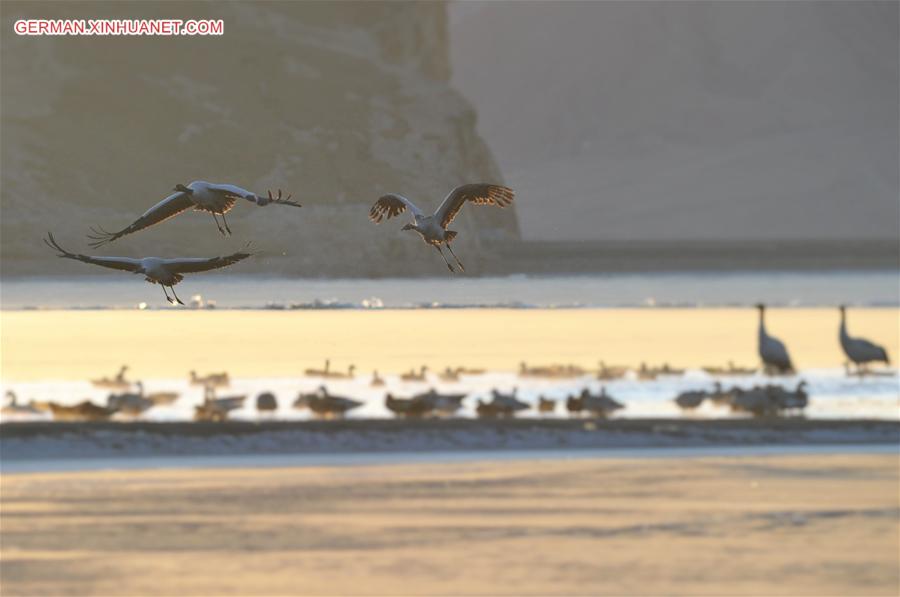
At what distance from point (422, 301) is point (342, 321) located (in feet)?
111

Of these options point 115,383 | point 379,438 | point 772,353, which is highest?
point 772,353

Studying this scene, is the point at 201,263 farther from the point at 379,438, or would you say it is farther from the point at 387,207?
the point at 379,438

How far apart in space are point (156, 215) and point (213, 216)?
0.58m

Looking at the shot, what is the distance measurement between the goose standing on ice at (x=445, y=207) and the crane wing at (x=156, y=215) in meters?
1.78

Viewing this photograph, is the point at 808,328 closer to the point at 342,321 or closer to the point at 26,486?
the point at 342,321

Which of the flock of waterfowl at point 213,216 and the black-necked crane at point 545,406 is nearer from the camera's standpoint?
the flock of waterfowl at point 213,216

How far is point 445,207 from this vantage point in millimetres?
15648

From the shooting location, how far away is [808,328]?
426 feet

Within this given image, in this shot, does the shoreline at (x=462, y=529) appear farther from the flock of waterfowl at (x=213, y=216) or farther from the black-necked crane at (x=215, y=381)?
the flock of waterfowl at (x=213, y=216)

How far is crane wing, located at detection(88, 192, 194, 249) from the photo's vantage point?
14.0 m

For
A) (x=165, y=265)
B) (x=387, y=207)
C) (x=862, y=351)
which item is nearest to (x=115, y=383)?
(x=862, y=351)

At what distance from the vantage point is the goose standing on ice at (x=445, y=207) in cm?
1564

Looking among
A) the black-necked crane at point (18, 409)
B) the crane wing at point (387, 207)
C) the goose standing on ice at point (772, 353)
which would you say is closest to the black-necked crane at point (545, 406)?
the goose standing on ice at point (772, 353)

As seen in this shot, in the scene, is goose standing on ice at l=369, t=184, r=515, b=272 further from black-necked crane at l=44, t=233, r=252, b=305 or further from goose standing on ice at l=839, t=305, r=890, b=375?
goose standing on ice at l=839, t=305, r=890, b=375
